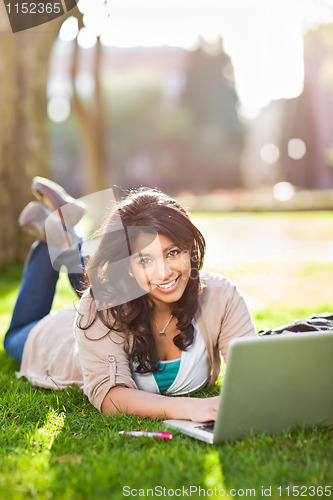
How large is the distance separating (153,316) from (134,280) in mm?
210

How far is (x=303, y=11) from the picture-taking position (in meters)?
6.63

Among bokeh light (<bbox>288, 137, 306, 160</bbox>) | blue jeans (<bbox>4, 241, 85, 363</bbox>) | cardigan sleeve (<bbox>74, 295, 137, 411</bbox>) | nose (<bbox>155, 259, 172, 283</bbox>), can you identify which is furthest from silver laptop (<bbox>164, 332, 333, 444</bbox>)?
bokeh light (<bbox>288, 137, 306, 160</bbox>)

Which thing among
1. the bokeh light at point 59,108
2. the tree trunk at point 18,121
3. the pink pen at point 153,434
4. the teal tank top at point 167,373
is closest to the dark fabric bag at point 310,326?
the teal tank top at point 167,373

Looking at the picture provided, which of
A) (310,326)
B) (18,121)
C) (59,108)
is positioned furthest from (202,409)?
(59,108)

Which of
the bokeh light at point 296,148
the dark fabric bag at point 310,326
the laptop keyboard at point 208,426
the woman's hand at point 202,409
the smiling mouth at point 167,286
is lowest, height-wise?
the bokeh light at point 296,148

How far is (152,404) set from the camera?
235cm

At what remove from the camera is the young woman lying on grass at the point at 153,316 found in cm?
238

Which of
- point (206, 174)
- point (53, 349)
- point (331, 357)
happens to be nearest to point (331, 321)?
point (331, 357)

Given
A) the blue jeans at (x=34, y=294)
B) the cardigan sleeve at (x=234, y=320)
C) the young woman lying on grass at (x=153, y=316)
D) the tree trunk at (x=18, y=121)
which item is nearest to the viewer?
the young woman lying on grass at (x=153, y=316)

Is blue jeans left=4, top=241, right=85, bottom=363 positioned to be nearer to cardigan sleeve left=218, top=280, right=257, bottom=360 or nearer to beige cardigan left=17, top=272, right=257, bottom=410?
beige cardigan left=17, top=272, right=257, bottom=410

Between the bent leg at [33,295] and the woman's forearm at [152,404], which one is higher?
the bent leg at [33,295]

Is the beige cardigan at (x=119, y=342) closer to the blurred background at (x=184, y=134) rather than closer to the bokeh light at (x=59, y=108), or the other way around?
the blurred background at (x=184, y=134)

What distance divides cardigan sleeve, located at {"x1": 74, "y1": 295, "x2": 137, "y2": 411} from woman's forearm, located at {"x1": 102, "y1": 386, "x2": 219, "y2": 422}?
0.11ft

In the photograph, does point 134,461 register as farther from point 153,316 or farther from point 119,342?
point 153,316
